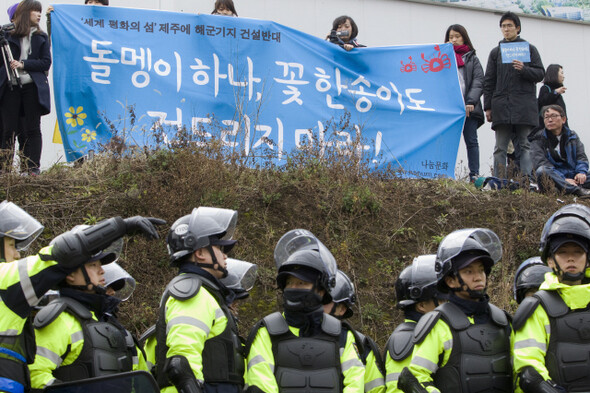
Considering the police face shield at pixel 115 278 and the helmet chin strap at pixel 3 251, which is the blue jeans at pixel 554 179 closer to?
the police face shield at pixel 115 278

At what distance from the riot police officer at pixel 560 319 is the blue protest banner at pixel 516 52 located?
5.21 m

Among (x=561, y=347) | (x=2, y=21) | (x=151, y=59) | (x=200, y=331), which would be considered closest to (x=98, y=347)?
(x=200, y=331)

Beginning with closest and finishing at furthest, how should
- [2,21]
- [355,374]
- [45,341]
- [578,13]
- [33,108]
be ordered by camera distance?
[45,341], [355,374], [33,108], [2,21], [578,13]

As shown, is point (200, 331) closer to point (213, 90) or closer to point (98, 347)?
point (98, 347)

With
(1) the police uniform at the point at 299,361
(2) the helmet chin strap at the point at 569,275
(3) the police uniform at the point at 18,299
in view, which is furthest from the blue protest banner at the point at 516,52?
(3) the police uniform at the point at 18,299

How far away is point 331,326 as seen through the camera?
6.04 meters

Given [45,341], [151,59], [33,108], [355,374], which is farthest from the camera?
[151,59]

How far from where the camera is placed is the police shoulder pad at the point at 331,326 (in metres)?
6.00

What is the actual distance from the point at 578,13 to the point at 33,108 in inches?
390

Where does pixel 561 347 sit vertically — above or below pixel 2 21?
below

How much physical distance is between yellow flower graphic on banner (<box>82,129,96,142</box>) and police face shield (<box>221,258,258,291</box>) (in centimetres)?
360

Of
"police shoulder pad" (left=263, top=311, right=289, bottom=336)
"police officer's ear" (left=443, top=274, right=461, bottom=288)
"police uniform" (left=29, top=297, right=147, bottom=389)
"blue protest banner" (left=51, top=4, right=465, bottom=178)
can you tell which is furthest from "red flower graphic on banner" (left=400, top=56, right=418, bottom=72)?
"police uniform" (left=29, top=297, right=147, bottom=389)

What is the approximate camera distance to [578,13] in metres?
15.2

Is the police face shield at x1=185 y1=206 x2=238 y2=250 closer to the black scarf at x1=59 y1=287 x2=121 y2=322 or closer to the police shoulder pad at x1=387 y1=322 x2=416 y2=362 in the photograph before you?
the black scarf at x1=59 y1=287 x2=121 y2=322
